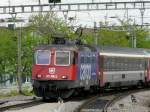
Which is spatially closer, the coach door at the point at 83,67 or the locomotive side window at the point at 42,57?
the locomotive side window at the point at 42,57

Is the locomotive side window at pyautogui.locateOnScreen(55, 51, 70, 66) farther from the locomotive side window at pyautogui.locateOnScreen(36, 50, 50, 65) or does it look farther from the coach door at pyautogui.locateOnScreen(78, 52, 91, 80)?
the coach door at pyautogui.locateOnScreen(78, 52, 91, 80)

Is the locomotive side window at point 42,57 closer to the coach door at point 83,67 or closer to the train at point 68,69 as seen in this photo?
the train at point 68,69

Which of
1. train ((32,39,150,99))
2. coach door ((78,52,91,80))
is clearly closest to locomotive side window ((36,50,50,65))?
train ((32,39,150,99))

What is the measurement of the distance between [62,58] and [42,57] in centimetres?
110

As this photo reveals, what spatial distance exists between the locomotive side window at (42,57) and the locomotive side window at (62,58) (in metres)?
0.47

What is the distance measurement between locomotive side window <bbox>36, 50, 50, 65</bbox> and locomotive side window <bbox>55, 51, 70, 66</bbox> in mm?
472

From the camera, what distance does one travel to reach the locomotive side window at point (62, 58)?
28.3 m

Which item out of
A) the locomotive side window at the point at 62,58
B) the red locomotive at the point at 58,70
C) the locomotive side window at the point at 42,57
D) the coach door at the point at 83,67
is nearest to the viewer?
the red locomotive at the point at 58,70

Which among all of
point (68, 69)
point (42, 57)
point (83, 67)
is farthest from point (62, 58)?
point (83, 67)

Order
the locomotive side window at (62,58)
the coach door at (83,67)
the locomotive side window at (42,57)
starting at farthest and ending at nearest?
the coach door at (83,67)
the locomotive side window at (42,57)
the locomotive side window at (62,58)

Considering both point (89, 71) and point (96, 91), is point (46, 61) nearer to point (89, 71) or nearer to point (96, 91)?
point (89, 71)

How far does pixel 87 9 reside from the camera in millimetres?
45219

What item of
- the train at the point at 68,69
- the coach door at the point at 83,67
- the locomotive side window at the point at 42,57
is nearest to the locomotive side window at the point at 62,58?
the train at the point at 68,69

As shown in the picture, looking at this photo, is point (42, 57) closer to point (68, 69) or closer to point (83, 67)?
point (68, 69)
